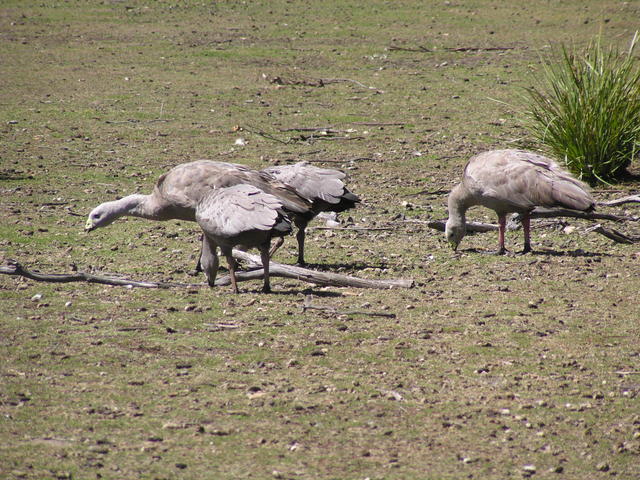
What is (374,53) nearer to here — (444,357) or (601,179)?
(601,179)

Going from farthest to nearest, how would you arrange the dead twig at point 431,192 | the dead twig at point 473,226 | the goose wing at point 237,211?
the dead twig at point 431,192 < the dead twig at point 473,226 < the goose wing at point 237,211

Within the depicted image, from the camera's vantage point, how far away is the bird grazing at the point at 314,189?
26.5 feet

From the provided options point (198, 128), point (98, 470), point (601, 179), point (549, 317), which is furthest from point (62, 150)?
point (98, 470)

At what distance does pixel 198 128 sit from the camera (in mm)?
13750

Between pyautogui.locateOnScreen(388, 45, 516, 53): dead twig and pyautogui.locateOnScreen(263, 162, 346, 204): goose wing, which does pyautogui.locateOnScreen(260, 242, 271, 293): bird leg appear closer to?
pyautogui.locateOnScreen(263, 162, 346, 204): goose wing

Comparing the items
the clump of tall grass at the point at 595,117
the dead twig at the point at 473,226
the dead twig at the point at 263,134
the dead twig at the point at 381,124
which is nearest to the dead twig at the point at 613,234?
the dead twig at the point at 473,226

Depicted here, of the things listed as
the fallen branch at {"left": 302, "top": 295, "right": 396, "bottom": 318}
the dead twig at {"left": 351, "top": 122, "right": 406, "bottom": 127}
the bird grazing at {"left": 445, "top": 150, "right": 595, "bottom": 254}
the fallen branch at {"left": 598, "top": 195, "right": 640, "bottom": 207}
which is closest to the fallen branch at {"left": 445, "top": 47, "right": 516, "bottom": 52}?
the dead twig at {"left": 351, "top": 122, "right": 406, "bottom": 127}

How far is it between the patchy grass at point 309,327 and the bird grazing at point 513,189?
1.28 ft

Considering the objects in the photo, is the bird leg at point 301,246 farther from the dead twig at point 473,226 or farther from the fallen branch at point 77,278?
the dead twig at point 473,226

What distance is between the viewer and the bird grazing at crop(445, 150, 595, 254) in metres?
7.82

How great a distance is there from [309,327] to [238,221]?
3.27 ft

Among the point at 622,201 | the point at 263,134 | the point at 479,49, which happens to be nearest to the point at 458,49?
the point at 479,49

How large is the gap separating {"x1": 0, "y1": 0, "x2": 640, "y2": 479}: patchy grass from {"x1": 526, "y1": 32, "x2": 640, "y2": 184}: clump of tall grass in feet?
1.50

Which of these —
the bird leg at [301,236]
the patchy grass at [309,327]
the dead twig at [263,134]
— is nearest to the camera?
the patchy grass at [309,327]
